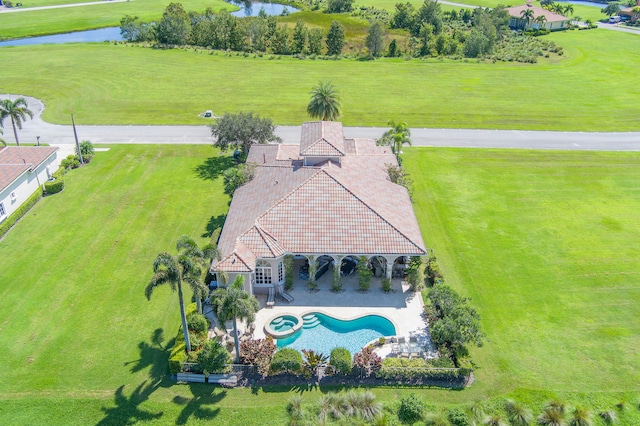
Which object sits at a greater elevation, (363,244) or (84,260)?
(363,244)

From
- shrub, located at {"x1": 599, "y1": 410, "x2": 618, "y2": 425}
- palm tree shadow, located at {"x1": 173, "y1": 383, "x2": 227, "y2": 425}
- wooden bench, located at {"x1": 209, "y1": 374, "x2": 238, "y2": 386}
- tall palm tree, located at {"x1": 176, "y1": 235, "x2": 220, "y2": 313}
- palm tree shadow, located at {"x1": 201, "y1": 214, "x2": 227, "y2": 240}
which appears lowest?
palm tree shadow, located at {"x1": 173, "y1": 383, "x2": 227, "y2": 425}

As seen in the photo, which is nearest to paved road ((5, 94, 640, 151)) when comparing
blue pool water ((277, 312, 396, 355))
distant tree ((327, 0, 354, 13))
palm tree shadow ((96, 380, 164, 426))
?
blue pool water ((277, 312, 396, 355))

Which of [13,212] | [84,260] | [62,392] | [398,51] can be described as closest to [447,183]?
[84,260]

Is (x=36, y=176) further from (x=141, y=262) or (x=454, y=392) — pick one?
(x=454, y=392)

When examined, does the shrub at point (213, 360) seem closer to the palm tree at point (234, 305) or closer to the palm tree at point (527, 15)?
the palm tree at point (234, 305)

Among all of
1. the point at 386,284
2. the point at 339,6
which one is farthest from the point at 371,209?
the point at 339,6

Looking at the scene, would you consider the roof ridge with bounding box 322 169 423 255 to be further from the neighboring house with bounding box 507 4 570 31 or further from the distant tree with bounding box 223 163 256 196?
the neighboring house with bounding box 507 4 570 31
